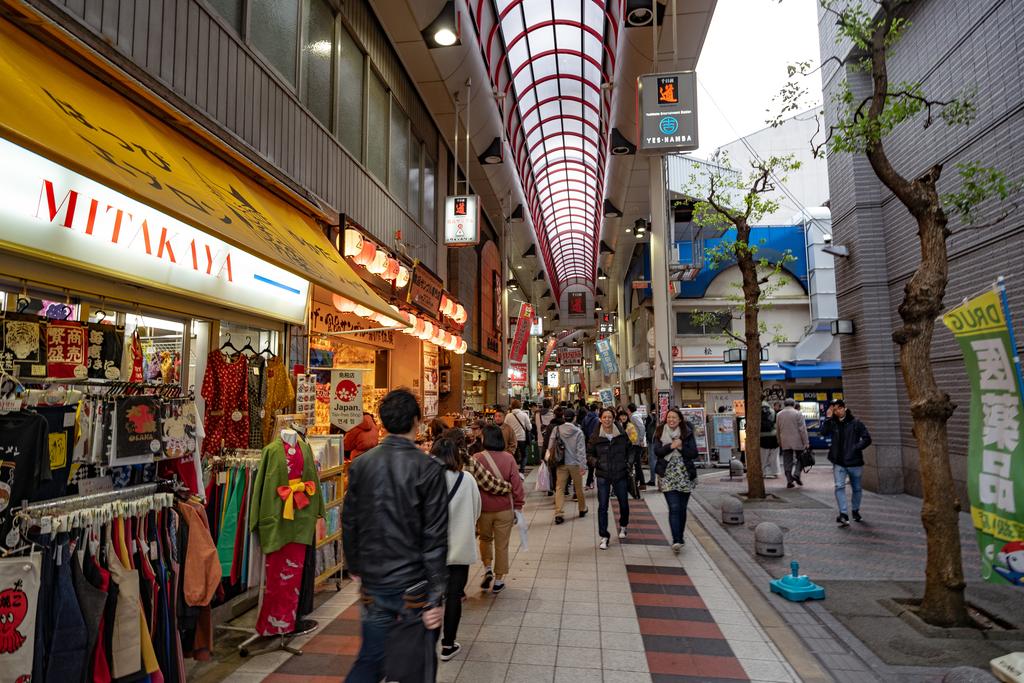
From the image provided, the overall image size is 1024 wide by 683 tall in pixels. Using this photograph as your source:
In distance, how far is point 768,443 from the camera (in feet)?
42.7

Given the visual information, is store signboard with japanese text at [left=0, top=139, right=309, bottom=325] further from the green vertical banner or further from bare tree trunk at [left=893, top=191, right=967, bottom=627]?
bare tree trunk at [left=893, top=191, right=967, bottom=627]

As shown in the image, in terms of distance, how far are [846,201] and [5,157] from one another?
13334mm

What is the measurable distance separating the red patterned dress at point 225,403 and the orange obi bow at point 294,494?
98 centimetres

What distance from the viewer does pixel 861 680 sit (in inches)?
149

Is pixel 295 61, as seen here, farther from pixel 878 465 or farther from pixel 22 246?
pixel 878 465

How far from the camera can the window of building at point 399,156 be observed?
10.8 meters

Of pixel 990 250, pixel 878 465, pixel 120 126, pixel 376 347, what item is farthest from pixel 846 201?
pixel 120 126

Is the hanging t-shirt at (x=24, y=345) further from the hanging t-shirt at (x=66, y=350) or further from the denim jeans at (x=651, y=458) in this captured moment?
the denim jeans at (x=651, y=458)

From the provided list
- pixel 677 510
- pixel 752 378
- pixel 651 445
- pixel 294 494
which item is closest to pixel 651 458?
pixel 651 445

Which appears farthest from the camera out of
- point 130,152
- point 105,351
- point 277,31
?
point 277,31

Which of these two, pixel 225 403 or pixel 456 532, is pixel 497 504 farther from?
pixel 225 403

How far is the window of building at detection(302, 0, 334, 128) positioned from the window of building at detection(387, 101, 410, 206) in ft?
9.01

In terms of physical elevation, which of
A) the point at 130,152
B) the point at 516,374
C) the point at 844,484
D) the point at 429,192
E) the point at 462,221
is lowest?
the point at 844,484

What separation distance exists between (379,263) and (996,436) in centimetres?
638
